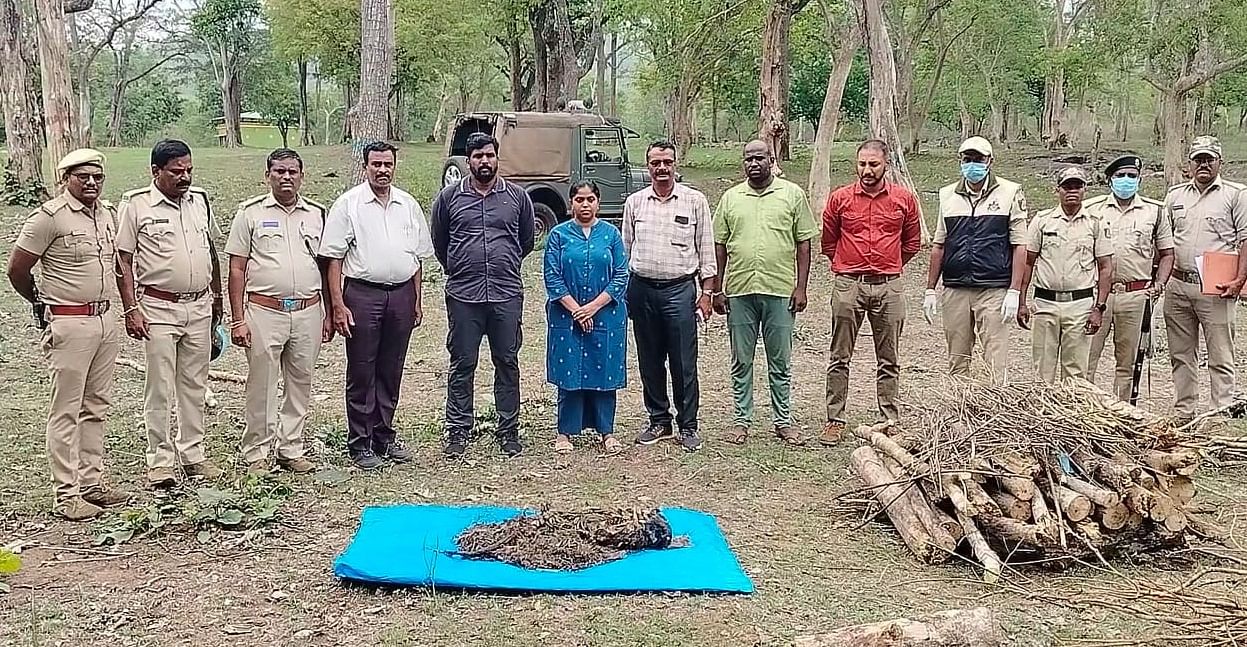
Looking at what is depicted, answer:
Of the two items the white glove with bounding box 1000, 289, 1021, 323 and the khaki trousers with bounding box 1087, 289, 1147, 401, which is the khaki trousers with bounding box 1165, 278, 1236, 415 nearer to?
the khaki trousers with bounding box 1087, 289, 1147, 401

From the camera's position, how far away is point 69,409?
17.0 feet

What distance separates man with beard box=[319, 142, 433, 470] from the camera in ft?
19.8

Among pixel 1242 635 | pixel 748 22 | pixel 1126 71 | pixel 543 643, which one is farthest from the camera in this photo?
pixel 748 22

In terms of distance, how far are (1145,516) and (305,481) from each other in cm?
407

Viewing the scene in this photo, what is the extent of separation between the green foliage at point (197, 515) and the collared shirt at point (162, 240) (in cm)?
100

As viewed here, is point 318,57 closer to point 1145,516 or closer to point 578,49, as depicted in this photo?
point 578,49

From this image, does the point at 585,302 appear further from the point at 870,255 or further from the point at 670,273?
the point at 870,255

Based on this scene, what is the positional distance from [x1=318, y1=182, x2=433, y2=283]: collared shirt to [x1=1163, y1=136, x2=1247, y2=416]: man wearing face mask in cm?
451

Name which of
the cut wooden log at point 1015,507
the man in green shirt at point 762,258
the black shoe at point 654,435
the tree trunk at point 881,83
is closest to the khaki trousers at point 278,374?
the black shoe at point 654,435

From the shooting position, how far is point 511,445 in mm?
6664

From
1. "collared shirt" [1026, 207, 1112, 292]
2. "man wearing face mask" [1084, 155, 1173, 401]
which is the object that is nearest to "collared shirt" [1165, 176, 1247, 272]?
"man wearing face mask" [1084, 155, 1173, 401]

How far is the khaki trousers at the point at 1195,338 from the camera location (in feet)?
22.3

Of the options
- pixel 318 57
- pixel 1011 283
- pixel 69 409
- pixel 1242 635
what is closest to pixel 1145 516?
pixel 1011 283

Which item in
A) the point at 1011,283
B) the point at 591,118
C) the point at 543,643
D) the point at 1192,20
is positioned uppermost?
the point at 1192,20
